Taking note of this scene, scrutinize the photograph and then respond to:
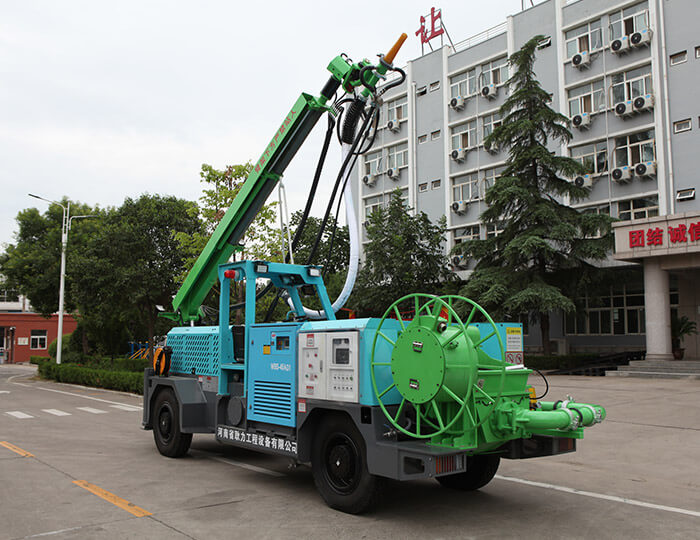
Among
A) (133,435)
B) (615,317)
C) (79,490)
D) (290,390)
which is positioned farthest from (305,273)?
(615,317)

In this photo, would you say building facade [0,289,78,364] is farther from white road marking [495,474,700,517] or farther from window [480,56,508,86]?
white road marking [495,474,700,517]

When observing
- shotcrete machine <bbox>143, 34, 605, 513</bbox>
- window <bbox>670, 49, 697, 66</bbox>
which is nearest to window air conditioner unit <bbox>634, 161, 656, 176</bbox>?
window <bbox>670, 49, 697, 66</bbox>

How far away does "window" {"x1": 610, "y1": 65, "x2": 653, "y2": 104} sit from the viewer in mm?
31297

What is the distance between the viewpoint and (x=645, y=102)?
3058 centimetres

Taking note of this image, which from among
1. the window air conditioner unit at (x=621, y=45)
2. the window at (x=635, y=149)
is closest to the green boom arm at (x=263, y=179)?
the window at (x=635, y=149)

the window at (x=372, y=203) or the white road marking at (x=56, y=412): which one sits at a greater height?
the window at (x=372, y=203)

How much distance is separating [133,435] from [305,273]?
18.5 ft

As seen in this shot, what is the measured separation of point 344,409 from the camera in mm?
6246

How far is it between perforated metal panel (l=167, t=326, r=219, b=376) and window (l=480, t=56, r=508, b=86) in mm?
32909

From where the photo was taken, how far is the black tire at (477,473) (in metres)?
7.14

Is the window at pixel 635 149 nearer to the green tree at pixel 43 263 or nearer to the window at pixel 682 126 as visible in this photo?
the window at pixel 682 126

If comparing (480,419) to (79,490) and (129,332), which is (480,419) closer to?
(79,490)

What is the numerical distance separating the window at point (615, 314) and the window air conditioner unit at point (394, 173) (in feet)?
51.4

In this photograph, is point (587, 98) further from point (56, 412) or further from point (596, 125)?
point (56, 412)
